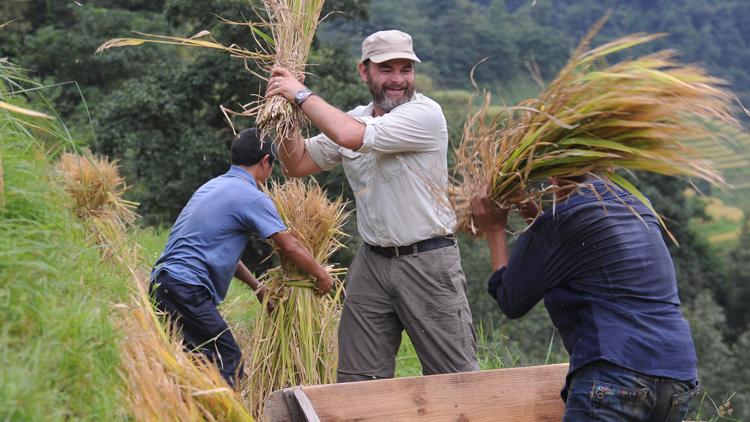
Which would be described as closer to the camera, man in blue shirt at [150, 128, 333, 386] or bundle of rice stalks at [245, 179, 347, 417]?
man in blue shirt at [150, 128, 333, 386]

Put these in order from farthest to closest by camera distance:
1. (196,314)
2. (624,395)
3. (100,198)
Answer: (100,198), (196,314), (624,395)

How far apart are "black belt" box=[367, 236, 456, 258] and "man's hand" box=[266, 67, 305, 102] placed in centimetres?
82

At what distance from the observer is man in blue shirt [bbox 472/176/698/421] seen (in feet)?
9.81

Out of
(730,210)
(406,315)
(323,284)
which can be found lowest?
(730,210)

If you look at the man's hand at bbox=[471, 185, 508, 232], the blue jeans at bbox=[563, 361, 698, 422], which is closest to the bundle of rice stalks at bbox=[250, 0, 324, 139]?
the man's hand at bbox=[471, 185, 508, 232]

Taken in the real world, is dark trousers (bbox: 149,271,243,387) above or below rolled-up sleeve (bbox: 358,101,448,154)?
below

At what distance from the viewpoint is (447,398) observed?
369cm

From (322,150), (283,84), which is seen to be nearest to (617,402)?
(283,84)

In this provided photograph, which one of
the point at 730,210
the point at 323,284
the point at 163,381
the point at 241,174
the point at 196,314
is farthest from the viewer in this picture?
the point at 730,210

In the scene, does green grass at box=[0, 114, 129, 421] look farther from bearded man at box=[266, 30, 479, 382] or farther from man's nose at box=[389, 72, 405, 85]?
man's nose at box=[389, 72, 405, 85]

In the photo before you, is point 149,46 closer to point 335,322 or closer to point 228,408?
point 335,322

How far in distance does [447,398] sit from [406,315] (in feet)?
2.03

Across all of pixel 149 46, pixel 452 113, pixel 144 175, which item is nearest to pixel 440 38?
pixel 452 113

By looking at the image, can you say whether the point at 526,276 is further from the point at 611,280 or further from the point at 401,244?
the point at 401,244
